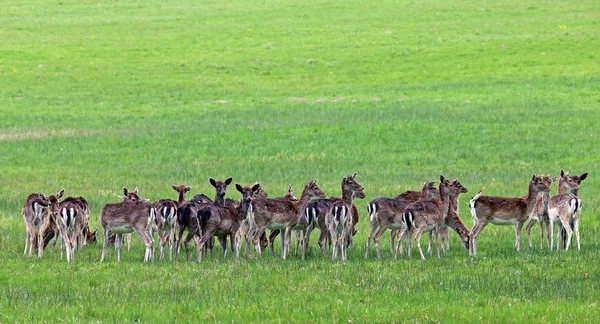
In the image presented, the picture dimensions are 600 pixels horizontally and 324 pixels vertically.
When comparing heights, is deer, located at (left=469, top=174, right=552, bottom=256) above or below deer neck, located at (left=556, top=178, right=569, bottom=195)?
below

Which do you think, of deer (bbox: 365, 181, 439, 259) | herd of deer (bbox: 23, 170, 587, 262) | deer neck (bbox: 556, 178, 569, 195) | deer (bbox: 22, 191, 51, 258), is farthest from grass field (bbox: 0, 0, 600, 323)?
deer neck (bbox: 556, 178, 569, 195)

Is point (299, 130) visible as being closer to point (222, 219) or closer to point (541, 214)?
point (541, 214)

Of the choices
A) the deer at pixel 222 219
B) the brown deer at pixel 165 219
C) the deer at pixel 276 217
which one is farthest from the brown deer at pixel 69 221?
the deer at pixel 276 217

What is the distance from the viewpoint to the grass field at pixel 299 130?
14531 millimetres

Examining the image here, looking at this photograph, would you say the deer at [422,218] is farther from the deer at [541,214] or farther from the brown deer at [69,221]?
the brown deer at [69,221]

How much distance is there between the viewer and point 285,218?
1989cm

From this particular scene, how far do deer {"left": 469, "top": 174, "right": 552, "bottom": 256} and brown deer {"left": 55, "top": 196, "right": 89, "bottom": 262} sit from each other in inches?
297

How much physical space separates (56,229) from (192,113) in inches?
1227

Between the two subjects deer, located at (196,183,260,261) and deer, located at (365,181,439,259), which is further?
deer, located at (365,181,439,259)

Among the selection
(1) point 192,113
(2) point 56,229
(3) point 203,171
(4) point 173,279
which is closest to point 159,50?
(1) point 192,113

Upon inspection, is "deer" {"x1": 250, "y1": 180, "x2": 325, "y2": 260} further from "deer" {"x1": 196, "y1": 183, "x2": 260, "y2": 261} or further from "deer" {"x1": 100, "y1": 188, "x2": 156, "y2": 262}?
"deer" {"x1": 100, "y1": 188, "x2": 156, "y2": 262}

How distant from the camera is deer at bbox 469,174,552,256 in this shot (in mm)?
20266

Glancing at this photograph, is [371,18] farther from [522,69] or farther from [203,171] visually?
[203,171]

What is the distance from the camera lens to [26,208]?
2016cm
